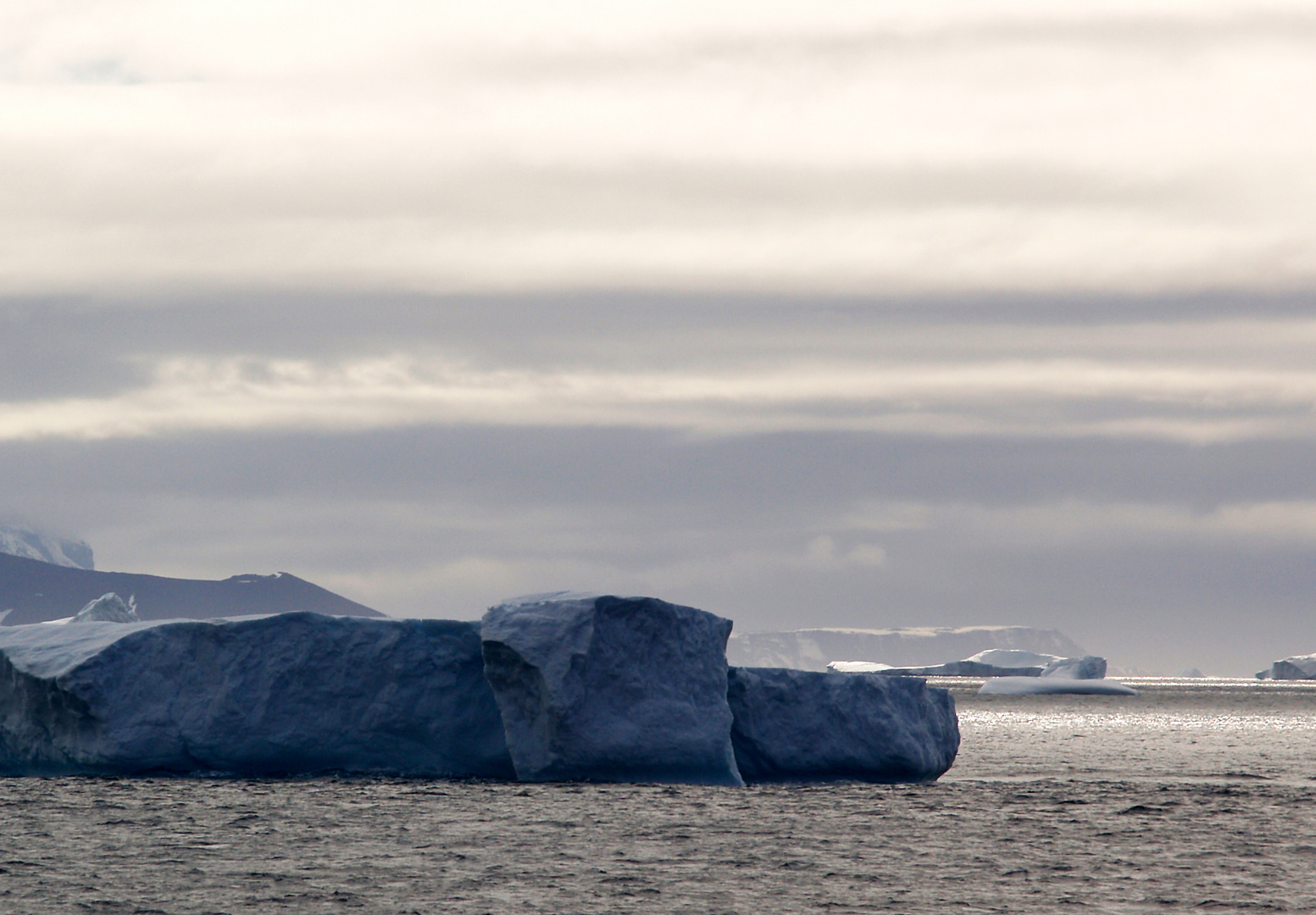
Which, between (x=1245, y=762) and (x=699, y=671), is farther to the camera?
(x=1245, y=762)

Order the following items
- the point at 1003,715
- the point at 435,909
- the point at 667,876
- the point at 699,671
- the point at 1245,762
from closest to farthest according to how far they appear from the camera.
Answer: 1. the point at 435,909
2. the point at 667,876
3. the point at 699,671
4. the point at 1245,762
5. the point at 1003,715

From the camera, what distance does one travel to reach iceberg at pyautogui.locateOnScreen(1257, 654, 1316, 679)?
13675cm

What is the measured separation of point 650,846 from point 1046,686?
275 feet

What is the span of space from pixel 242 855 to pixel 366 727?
6.60m

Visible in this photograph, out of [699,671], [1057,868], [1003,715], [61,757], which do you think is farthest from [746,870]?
[1003,715]

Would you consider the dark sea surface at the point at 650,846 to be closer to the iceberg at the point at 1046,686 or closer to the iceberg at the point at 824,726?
the iceberg at the point at 824,726

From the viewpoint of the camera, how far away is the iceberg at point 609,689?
18.2 metres

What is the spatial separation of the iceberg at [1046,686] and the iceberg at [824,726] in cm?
6974

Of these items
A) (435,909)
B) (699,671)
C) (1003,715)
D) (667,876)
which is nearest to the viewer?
(435,909)

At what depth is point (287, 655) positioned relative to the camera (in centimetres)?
1928

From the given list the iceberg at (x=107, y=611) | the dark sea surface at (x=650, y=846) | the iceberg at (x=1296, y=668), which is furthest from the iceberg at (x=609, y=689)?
the iceberg at (x=1296, y=668)

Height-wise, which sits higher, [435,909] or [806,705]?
[806,705]

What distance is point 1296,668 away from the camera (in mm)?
140250

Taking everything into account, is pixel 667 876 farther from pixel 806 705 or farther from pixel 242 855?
pixel 806 705
